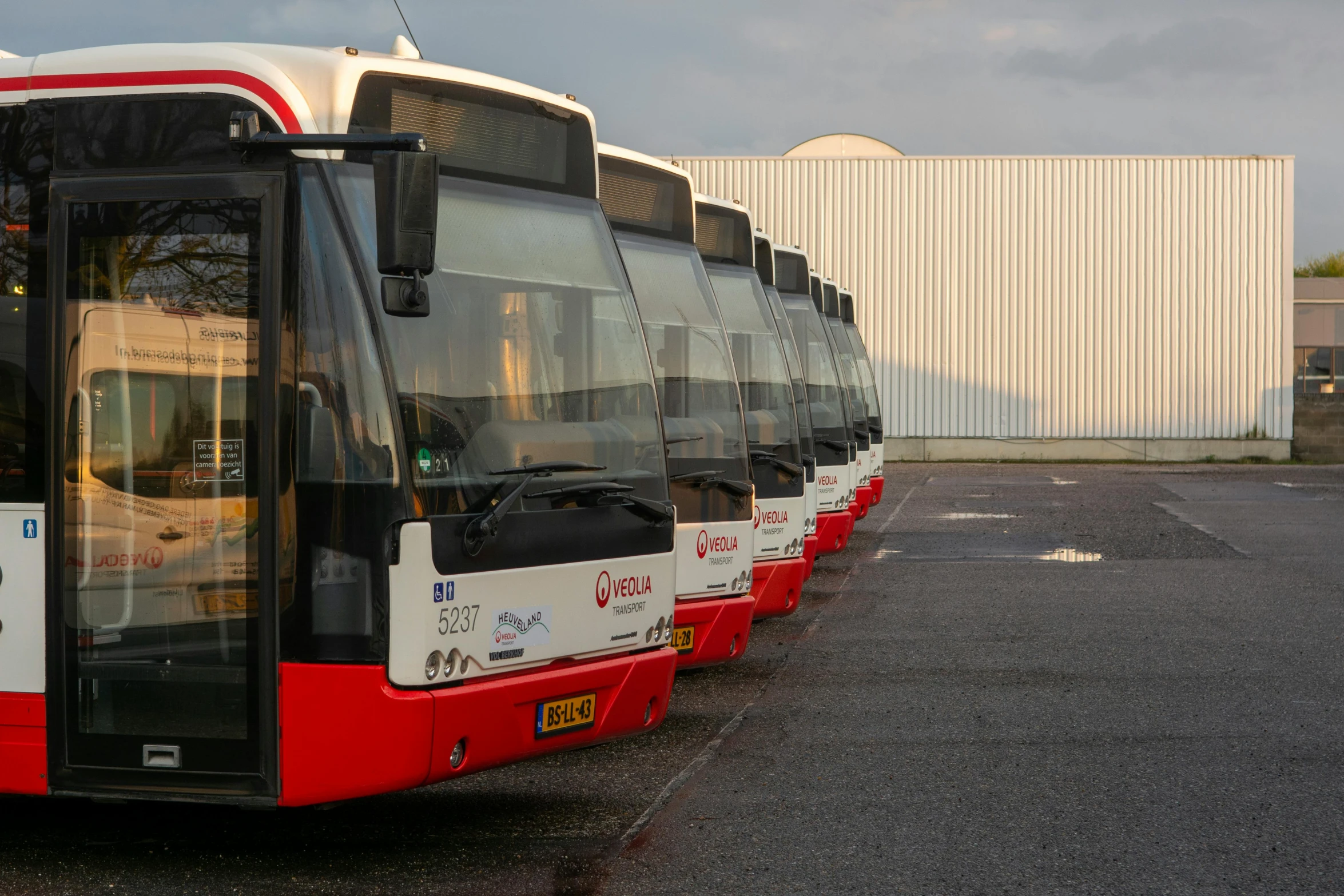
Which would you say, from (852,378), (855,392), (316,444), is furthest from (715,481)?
(855,392)

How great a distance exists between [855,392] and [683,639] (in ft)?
37.2

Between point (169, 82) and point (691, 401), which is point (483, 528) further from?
point (691, 401)

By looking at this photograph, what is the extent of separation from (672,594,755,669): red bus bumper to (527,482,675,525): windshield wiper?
2.16 metres

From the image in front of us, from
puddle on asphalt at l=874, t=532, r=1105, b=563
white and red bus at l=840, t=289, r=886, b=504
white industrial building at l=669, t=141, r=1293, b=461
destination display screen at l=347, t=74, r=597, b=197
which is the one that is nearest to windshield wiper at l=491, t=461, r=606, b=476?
destination display screen at l=347, t=74, r=597, b=197

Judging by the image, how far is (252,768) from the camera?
5.00 m

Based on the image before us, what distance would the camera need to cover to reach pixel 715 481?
336 inches

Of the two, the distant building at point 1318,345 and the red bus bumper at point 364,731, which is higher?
the distant building at point 1318,345

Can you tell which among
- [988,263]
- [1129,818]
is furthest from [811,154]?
[1129,818]

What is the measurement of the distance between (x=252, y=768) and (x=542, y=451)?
150 cm

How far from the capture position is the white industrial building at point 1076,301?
1519 inches

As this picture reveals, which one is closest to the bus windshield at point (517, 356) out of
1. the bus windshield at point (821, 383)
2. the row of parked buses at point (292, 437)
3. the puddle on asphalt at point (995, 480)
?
the row of parked buses at point (292, 437)

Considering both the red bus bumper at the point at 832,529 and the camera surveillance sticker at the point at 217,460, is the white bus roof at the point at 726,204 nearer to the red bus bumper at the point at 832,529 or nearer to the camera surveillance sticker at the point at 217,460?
the red bus bumper at the point at 832,529

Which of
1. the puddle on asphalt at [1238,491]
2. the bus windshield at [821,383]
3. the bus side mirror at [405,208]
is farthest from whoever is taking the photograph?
the puddle on asphalt at [1238,491]

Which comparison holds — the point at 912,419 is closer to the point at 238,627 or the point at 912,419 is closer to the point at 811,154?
the point at 811,154
